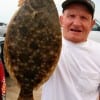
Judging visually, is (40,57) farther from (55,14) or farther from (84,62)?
(84,62)

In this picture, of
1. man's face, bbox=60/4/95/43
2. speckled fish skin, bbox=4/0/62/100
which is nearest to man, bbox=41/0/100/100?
man's face, bbox=60/4/95/43

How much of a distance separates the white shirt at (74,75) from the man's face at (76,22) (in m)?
0.14

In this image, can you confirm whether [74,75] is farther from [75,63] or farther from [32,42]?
[32,42]

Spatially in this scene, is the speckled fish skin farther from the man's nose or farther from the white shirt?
the white shirt

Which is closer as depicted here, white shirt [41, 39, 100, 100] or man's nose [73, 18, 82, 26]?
man's nose [73, 18, 82, 26]

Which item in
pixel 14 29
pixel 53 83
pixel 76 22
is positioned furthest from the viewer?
pixel 53 83

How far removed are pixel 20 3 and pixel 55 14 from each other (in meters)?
0.20

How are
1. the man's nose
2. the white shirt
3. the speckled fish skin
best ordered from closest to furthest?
1. the speckled fish skin
2. the man's nose
3. the white shirt

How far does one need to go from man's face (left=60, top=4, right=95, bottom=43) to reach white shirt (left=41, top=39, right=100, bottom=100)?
14cm

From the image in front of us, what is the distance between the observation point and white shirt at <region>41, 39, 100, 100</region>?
2543 millimetres

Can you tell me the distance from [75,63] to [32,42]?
82cm

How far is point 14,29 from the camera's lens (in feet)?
5.92

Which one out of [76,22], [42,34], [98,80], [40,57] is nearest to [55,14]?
[42,34]

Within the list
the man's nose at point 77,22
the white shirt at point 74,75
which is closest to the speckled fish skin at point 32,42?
the man's nose at point 77,22
